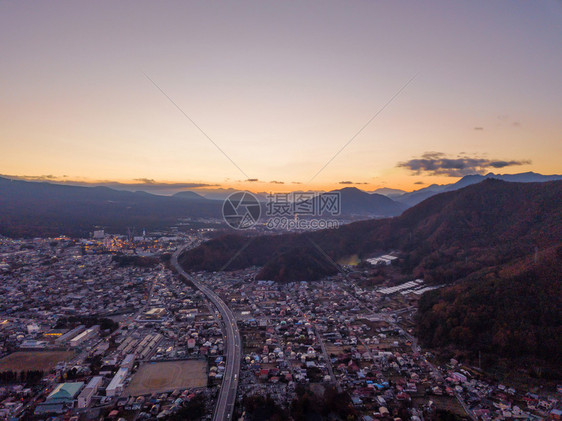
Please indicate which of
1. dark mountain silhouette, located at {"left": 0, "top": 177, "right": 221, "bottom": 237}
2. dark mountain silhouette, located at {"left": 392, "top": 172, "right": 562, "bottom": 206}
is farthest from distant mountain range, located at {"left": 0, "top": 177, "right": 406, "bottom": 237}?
dark mountain silhouette, located at {"left": 392, "top": 172, "right": 562, "bottom": 206}

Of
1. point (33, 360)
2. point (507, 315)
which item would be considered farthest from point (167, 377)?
point (507, 315)

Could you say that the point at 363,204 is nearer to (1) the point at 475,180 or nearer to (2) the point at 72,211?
(1) the point at 475,180

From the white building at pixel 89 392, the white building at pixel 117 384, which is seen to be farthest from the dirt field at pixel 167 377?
the white building at pixel 89 392

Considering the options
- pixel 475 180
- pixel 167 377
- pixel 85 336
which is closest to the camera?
pixel 167 377

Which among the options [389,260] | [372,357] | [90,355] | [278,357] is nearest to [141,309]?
[90,355]

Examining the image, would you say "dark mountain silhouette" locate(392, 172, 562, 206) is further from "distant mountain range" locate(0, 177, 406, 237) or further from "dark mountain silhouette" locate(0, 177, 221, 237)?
"dark mountain silhouette" locate(0, 177, 221, 237)

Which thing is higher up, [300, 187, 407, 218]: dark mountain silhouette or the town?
[300, 187, 407, 218]: dark mountain silhouette
